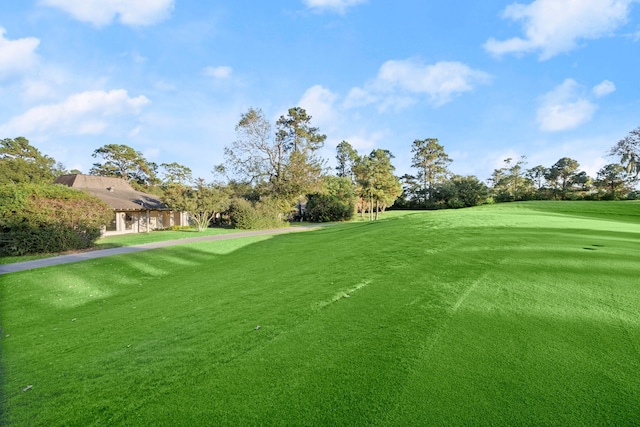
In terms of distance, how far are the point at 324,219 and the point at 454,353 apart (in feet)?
116

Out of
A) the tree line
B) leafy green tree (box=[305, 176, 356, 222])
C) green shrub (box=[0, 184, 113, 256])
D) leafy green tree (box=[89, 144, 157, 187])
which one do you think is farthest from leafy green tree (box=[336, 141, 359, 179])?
green shrub (box=[0, 184, 113, 256])

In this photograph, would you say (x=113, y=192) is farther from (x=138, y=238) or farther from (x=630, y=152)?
(x=630, y=152)

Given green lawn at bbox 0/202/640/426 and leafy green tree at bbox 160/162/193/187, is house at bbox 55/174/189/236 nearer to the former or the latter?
leafy green tree at bbox 160/162/193/187

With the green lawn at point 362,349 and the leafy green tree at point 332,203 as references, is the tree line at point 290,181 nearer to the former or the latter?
the leafy green tree at point 332,203

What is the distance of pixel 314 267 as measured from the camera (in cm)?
693

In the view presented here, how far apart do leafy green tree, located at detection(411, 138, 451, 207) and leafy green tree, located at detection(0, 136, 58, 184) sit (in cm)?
5613

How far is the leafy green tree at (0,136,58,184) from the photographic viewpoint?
34.2 meters

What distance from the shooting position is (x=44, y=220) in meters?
13.0

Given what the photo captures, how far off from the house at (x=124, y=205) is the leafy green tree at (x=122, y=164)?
61.4ft

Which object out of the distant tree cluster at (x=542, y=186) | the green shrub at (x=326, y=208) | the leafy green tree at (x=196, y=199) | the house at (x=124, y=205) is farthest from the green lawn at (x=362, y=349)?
the distant tree cluster at (x=542, y=186)

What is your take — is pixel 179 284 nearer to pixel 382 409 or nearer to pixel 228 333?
pixel 228 333

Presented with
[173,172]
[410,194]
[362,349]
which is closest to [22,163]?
[173,172]

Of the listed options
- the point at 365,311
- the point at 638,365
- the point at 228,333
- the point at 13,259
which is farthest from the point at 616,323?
the point at 13,259

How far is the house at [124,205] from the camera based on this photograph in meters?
24.5
